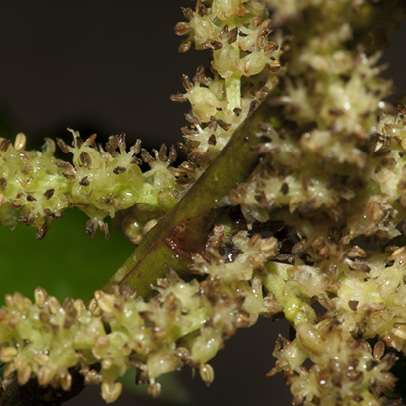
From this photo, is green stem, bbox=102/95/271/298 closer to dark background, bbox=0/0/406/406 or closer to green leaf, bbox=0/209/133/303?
green leaf, bbox=0/209/133/303

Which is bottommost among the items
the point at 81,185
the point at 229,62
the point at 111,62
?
the point at 111,62

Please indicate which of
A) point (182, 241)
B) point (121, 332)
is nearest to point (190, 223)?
point (182, 241)

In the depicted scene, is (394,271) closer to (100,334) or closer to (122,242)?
(100,334)

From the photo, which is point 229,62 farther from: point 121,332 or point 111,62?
point 111,62

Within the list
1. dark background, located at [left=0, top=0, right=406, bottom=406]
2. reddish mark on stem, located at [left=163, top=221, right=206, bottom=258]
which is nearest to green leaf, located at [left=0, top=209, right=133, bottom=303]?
reddish mark on stem, located at [left=163, top=221, right=206, bottom=258]

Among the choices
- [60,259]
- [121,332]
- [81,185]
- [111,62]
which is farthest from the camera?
[111,62]

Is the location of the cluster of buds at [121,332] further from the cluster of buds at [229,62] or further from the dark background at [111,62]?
the dark background at [111,62]

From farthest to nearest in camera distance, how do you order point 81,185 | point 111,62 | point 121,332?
1. point 111,62
2. point 81,185
3. point 121,332

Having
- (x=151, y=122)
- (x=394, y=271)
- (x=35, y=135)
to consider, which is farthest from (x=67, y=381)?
(x=151, y=122)

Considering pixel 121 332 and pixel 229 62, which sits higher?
pixel 229 62
